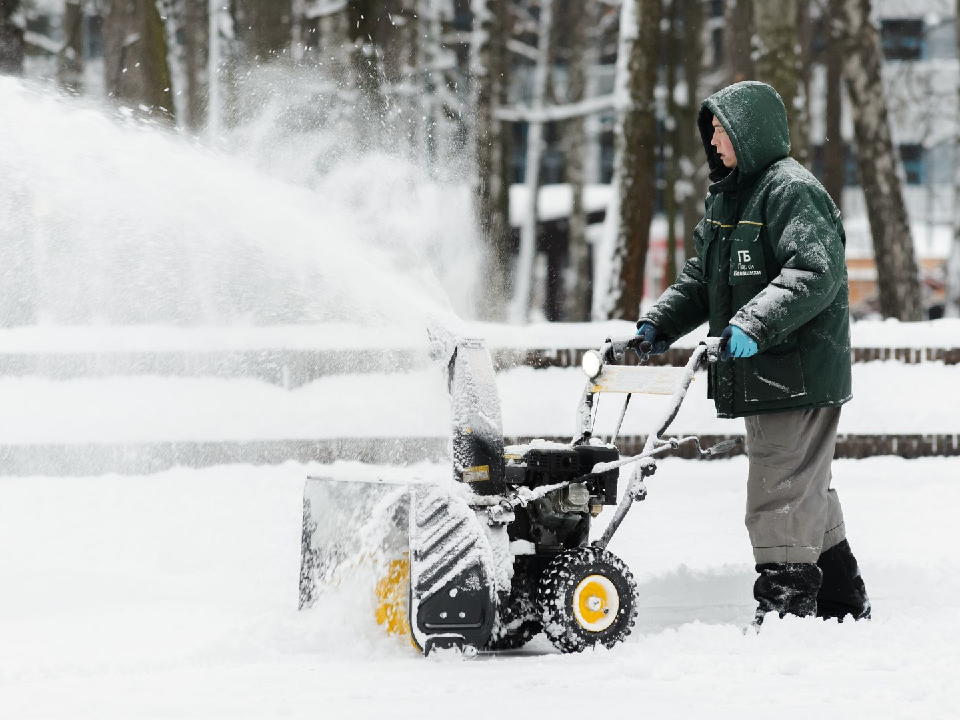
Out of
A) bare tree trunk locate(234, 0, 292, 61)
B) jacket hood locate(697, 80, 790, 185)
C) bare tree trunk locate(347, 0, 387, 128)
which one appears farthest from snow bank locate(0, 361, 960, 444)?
bare tree trunk locate(234, 0, 292, 61)

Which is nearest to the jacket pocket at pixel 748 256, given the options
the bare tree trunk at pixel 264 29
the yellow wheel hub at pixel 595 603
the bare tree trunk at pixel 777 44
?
the yellow wheel hub at pixel 595 603

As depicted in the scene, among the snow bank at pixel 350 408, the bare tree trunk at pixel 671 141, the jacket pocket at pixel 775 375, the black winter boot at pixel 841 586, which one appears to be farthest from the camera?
the bare tree trunk at pixel 671 141

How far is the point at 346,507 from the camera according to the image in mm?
4105

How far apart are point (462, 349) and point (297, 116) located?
25.6 ft

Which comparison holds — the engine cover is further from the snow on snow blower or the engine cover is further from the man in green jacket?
the man in green jacket

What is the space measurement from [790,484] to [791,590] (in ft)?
1.15

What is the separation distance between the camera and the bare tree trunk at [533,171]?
26.9 m

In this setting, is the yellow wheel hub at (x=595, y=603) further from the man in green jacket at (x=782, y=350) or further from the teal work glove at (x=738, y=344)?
the teal work glove at (x=738, y=344)

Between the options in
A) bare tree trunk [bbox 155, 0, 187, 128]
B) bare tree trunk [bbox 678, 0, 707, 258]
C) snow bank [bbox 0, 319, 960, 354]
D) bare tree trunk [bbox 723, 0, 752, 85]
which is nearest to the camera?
snow bank [bbox 0, 319, 960, 354]

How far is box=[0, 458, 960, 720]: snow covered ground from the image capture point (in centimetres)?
328

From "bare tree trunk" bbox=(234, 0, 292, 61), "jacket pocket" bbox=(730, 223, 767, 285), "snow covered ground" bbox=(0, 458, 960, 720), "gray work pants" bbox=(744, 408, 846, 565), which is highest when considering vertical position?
"bare tree trunk" bbox=(234, 0, 292, 61)

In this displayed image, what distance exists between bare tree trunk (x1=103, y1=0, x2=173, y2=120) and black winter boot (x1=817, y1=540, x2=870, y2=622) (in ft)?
26.4

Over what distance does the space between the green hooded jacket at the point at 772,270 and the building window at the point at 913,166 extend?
1812 inches

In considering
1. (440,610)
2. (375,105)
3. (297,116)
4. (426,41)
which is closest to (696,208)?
(426,41)
